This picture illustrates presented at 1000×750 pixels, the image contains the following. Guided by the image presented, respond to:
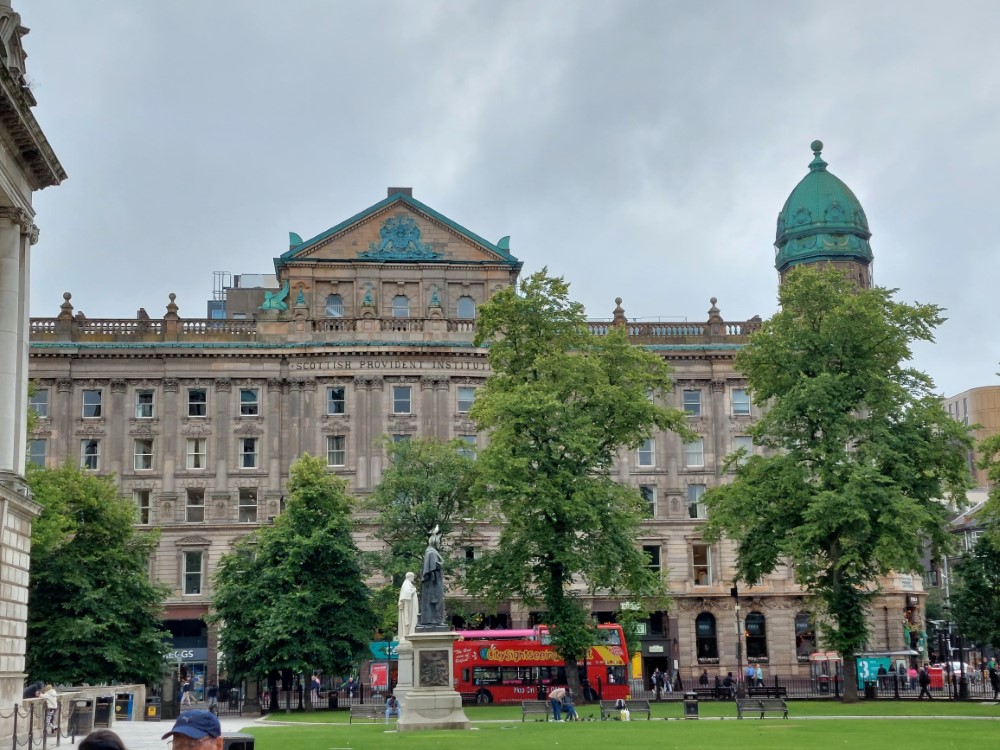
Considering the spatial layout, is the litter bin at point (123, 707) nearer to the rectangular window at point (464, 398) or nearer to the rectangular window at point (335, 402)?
the rectangular window at point (335, 402)

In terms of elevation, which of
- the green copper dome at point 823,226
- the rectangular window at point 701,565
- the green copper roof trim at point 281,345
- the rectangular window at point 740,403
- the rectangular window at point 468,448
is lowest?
the rectangular window at point 701,565

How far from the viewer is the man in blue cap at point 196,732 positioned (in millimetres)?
9086

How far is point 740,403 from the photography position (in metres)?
85.4

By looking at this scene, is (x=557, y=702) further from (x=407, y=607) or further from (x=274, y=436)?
(x=274, y=436)

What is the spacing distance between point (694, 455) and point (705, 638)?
11309mm

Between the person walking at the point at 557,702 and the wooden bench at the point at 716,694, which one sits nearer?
the person walking at the point at 557,702

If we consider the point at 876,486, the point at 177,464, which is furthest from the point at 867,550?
the point at 177,464

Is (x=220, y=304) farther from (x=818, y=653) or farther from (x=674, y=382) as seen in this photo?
(x=818, y=653)

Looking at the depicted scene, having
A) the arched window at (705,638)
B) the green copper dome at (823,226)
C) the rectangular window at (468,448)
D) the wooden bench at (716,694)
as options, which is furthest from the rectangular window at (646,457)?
the wooden bench at (716,694)

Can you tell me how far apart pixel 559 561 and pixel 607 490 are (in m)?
3.86

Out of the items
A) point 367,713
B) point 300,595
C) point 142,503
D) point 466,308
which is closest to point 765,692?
point 367,713

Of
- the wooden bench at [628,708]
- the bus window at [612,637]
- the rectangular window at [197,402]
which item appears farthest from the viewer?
the rectangular window at [197,402]

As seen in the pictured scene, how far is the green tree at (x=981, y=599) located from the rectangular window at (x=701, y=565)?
2412 centimetres

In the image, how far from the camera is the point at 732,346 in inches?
3359
